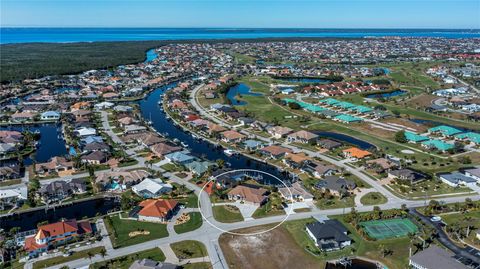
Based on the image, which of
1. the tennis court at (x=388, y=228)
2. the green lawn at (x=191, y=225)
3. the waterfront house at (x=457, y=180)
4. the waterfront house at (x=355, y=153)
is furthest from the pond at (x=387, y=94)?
the green lawn at (x=191, y=225)

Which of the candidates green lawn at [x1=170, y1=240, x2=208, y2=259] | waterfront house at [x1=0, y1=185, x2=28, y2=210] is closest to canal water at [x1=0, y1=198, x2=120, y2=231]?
waterfront house at [x1=0, y1=185, x2=28, y2=210]

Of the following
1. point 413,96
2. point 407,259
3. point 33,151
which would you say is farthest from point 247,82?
point 407,259

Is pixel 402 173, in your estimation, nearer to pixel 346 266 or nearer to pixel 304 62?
pixel 346 266

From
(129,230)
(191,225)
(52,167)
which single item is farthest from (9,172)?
(191,225)

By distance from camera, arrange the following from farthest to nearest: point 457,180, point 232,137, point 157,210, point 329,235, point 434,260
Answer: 1. point 232,137
2. point 457,180
3. point 157,210
4. point 329,235
5. point 434,260

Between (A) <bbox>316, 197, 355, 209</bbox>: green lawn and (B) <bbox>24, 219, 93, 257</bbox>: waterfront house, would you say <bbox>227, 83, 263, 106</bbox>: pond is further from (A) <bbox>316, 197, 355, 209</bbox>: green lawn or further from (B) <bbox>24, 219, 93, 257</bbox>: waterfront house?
(B) <bbox>24, 219, 93, 257</bbox>: waterfront house

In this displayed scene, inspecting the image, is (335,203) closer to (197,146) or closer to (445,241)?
(445,241)

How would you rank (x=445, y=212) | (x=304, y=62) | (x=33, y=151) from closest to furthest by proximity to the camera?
1. (x=445, y=212)
2. (x=33, y=151)
3. (x=304, y=62)
